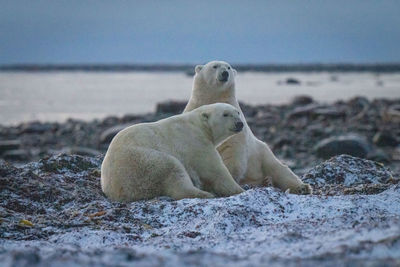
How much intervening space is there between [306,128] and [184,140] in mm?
13385

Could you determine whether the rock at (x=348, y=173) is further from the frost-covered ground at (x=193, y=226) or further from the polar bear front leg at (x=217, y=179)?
the polar bear front leg at (x=217, y=179)

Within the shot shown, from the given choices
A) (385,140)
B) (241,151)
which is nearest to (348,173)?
(241,151)

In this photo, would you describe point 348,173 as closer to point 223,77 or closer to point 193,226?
point 223,77

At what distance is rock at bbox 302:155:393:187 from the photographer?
760 centimetres

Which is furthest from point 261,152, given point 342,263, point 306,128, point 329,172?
point 306,128

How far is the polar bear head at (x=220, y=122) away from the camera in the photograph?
22.6 feet

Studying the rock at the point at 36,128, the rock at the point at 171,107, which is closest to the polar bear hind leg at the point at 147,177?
the rock at the point at 36,128

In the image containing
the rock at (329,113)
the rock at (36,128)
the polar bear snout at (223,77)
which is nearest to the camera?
the polar bear snout at (223,77)

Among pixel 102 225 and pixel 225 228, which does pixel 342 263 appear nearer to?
pixel 225 228

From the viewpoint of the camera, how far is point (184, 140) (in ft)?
22.1

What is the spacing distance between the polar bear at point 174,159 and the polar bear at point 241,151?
58 cm

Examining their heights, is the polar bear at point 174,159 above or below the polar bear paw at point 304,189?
above

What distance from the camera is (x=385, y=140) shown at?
679 inches

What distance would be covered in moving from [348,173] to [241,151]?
1.32 meters
